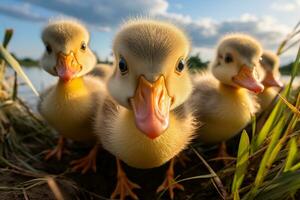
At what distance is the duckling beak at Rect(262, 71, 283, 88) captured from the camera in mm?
4059

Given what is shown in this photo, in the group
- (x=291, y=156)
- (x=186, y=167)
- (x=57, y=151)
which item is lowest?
(x=57, y=151)

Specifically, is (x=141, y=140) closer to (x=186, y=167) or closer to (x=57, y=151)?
(x=186, y=167)

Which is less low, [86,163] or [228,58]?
[228,58]

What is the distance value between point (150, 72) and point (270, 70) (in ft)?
8.37

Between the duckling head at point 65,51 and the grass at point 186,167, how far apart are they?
27cm

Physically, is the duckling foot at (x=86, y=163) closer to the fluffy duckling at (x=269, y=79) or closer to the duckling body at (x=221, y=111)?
the duckling body at (x=221, y=111)

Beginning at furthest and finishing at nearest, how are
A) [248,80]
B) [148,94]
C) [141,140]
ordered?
[248,80], [141,140], [148,94]

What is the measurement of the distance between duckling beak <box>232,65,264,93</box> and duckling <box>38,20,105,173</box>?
102 cm

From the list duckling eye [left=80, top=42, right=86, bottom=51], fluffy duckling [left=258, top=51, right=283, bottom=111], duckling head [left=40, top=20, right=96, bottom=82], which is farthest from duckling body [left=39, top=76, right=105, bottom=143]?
fluffy duckling [left=258, top=51, right=283, bottom=111]

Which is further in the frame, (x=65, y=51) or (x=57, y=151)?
(x=57, y=151)

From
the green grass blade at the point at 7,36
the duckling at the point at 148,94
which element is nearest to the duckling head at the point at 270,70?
the duckling at the point at 148,94

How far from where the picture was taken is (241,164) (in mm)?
1889

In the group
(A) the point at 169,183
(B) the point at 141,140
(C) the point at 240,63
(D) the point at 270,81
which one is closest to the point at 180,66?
(B) the point at 141,140

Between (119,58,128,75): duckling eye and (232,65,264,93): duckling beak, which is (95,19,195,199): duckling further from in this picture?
→ (232,65,264,93): duckling beak
